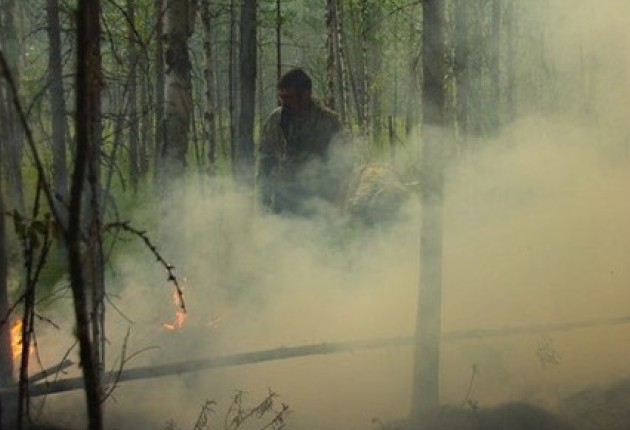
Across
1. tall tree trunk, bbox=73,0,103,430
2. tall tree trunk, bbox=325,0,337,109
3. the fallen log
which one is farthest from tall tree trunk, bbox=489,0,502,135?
tall tree trunk, bbox=73,0,103,430

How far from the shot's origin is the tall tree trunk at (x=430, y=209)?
4574 mm

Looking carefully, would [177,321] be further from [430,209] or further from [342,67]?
[342,67]

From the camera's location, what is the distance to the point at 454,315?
6.80 meters

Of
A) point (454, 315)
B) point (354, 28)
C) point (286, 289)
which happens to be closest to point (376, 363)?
point (454, 315)

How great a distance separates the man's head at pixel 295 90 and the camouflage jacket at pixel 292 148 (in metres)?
0.09

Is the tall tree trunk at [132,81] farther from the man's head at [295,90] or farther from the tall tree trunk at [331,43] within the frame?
the tall tree trunk at [331,43]

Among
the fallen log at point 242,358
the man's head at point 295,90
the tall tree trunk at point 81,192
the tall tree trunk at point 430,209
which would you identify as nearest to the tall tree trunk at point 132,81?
the tall tree trunk at point 81,192

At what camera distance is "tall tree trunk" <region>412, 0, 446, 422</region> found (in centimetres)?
457

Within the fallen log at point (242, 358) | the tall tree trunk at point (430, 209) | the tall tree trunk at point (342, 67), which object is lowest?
the fallen log at point (242, 358)

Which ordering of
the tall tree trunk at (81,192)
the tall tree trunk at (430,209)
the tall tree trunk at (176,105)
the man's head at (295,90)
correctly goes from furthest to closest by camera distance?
the man's head at (295,90) → the tall tree trunk at (176,105) → the tall tree trunk at (430,209) → the tall tree trunk at (81,192)

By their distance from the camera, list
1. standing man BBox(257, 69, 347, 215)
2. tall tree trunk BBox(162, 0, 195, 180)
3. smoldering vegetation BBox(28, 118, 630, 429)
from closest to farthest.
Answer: smoldering vegetation BBox(28, 118, 630, 429), tall tree trunk BBox(162, 0, 195, 180), standing man BBox(257, 69, 347, 215)

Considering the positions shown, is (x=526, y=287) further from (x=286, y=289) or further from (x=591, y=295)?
(x=286, y=289)

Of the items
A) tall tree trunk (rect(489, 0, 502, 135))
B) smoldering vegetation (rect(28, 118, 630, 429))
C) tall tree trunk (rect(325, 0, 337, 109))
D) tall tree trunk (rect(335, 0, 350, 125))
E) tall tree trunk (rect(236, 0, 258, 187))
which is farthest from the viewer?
Result: tall tree trunk (rect(489, 0, 502, 135))

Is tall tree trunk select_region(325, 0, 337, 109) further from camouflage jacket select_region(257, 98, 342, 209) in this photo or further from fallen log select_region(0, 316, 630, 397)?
fallen log select_region(0, 316, 630, 397)
